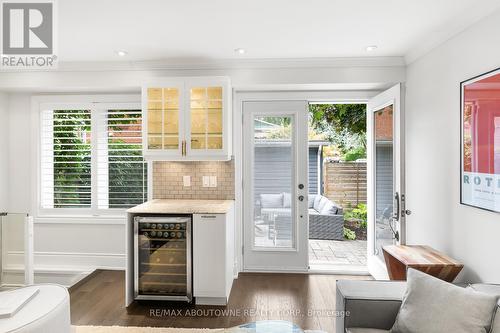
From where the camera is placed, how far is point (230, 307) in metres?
3.12

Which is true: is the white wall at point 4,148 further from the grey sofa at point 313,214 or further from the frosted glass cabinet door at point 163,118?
the grey sofa at point 313,214

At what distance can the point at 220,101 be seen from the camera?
3.42 meters

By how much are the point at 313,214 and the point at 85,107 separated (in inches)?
157

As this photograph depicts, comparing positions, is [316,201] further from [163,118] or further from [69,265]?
[69,265]

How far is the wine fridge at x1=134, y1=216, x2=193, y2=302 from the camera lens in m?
3.11

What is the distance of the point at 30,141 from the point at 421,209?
4.63m

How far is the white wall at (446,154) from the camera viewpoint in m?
2.20

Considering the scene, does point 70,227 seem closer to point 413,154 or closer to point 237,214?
point 237,214

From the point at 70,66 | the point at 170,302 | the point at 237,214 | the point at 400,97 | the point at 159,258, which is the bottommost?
the point at 170,302

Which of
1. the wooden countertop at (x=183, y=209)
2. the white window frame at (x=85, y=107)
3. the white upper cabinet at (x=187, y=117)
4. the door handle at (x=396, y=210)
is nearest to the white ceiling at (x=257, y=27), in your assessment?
the white upper cabinet at (x=187, y=117)

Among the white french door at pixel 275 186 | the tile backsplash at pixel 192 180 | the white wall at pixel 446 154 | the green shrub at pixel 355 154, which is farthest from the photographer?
the green shrub at pixel 355 154

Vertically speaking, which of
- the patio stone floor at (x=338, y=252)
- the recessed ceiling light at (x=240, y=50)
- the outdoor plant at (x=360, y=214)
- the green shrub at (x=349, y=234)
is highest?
the recessed ceiling light at (x=240, y=50)

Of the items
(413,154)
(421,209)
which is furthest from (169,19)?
(421,209)

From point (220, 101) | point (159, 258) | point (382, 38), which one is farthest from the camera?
point (220, 101)
